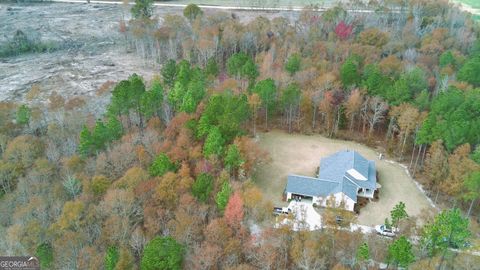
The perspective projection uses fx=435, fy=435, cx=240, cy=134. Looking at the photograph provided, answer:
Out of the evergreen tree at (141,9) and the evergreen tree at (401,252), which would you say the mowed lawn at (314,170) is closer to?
the evergreen tree at (401,252)

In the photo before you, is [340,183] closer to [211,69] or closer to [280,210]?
[280,210]

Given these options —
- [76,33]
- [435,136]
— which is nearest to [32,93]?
[76,33]

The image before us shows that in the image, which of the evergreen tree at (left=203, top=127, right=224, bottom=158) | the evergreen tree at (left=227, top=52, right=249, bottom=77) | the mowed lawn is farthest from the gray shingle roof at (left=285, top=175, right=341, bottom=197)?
the evergreen tree at (left=227, top=52, right=249, bottom=77)

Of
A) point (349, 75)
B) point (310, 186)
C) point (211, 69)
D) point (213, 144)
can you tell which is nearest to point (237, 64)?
point (211, 69)

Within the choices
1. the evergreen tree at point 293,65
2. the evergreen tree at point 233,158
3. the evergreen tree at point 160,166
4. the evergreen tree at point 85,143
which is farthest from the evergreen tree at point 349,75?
the evergreen tree at point 85,143

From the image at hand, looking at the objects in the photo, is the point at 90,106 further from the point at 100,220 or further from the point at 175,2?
the point at 175,2
